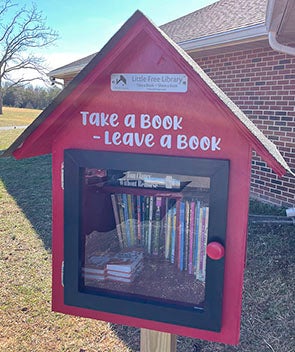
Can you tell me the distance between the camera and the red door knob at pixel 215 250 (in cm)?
121

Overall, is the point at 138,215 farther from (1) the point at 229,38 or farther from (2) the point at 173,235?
(1) the point at 229,38

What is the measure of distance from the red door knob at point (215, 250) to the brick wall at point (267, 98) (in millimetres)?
3626

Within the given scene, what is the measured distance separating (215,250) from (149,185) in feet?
1.19

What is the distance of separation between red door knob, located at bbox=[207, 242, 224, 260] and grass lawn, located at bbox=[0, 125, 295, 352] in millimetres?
1470

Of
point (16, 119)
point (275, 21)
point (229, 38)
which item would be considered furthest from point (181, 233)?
point (16, 119)

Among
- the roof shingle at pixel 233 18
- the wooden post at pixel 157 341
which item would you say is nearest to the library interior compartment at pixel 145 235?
the wooden post at pixel 157 341

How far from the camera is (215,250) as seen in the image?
1.21m

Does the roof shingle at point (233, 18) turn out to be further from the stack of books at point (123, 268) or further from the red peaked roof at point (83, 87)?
the stack of books at point (123, 268)

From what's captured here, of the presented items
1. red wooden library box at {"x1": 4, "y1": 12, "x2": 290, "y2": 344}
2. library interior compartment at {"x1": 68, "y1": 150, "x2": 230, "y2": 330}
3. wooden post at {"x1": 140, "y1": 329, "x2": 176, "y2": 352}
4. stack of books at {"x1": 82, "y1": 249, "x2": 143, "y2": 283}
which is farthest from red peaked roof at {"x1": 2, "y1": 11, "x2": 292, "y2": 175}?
wooden post at {"x1": 140, "y1": 329, "x2": 176, "y2": 352}

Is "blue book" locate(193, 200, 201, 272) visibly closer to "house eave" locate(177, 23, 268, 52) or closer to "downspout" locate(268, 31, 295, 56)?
"downspout" locate(268, 31, 295, 56)

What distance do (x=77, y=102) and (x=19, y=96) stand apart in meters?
43.3

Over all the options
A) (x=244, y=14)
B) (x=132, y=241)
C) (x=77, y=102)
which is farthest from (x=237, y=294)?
(x=244, y=14)

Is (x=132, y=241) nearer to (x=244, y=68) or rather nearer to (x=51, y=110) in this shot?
(x=51, y=110)

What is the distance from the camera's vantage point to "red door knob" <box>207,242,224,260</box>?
3.96 ft
